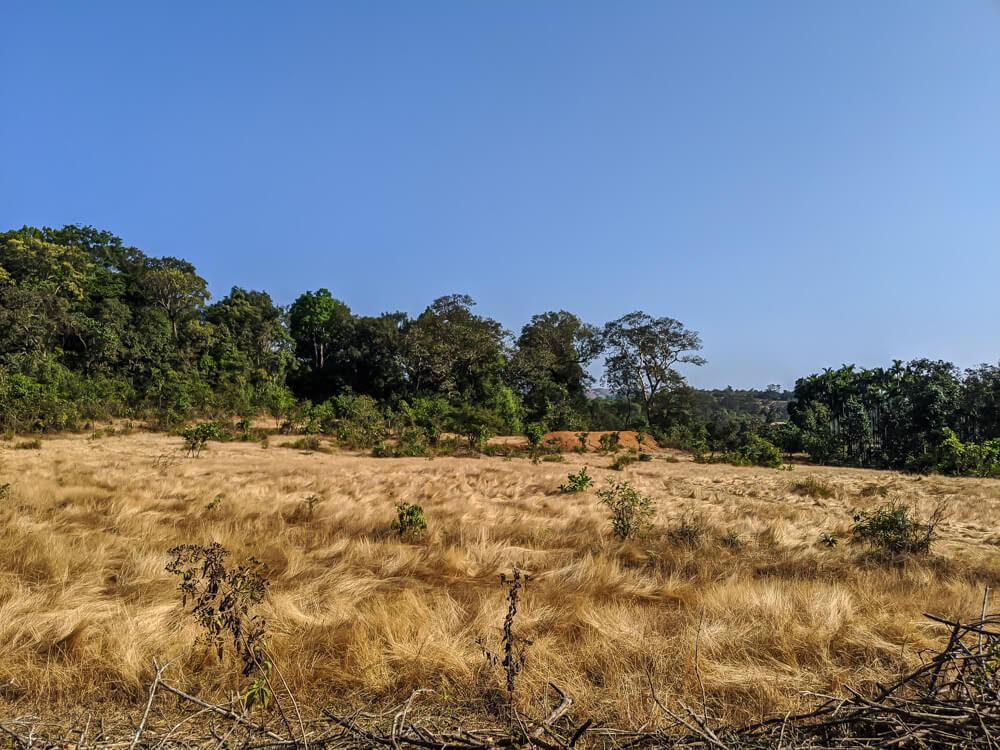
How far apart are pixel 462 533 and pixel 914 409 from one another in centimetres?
2514

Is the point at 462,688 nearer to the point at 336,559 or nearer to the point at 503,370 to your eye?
the point at 336,559

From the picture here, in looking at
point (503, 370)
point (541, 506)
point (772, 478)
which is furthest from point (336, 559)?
point (503, 370)

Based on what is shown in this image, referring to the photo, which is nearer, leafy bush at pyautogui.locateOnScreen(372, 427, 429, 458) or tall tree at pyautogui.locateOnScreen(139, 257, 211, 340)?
leafy bush at pyautogui.locateOnScreen(372, 427, 429, 458)

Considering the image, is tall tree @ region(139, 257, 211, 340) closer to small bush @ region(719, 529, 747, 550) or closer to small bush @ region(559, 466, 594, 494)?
small bush @ region(559, 466, 594, 494)

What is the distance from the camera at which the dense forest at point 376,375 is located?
20.4 m

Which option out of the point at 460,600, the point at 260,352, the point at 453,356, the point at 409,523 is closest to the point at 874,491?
the point at 409,523

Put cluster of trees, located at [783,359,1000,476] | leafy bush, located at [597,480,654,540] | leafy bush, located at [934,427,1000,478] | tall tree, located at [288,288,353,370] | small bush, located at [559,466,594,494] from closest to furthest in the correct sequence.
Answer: leafy bush, located at [597,480,654,540] → small bush, located at [559,466,594,494] → leafy bush, located at [934,427,1000,478] → cluster of trees, located at [783,359,1000,476] → tall tree, located at [288,288,353,370]

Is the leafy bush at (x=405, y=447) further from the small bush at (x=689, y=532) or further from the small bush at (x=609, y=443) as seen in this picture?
the small bush at (x=689, y=532)

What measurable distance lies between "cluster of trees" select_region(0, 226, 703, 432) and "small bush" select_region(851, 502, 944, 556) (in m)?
14.7

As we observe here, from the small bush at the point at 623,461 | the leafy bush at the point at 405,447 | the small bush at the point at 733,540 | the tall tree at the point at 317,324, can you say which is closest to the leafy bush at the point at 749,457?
the small bush at the point at 623,461

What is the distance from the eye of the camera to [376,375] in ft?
98.4

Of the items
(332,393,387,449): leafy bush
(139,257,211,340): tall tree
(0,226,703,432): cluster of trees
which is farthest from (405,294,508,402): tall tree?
(139,257,211,340): tall tree

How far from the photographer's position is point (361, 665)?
2.42 m

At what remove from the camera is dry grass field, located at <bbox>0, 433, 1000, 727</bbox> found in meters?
2.25
